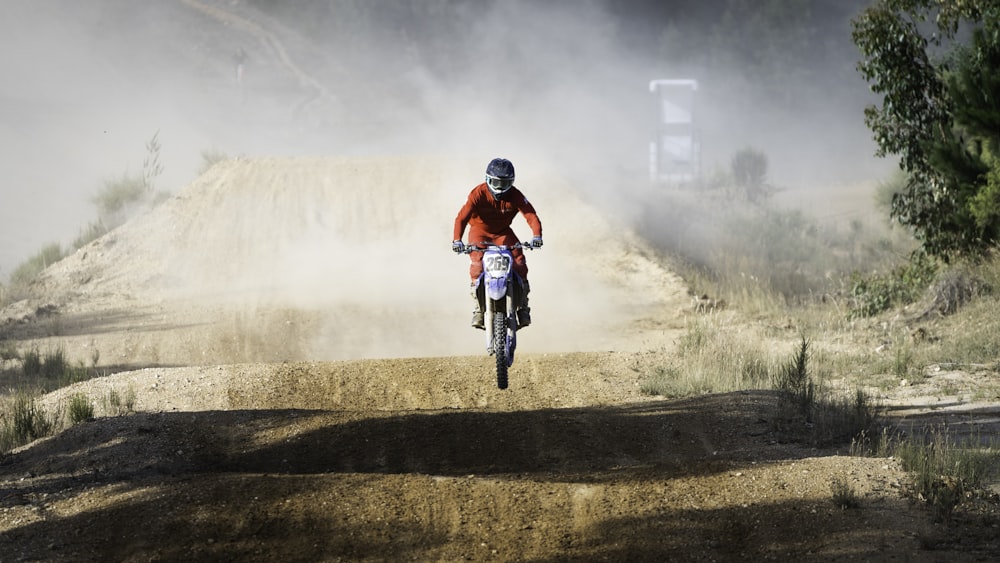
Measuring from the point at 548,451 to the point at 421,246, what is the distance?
18001mm

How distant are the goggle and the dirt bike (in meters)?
0.53

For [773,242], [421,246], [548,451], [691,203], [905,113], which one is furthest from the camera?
[691,203]

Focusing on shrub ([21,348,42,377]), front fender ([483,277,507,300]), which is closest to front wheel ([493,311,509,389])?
front fender ([483,277,507,300])

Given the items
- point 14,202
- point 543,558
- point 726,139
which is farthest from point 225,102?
point 543,558

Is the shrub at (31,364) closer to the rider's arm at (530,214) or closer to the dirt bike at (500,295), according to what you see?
the dirt bike at (500,295)

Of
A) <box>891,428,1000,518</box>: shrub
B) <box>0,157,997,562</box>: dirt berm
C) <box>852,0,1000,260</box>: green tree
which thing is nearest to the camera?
<box>0,157,997,562</box>: dirt berm

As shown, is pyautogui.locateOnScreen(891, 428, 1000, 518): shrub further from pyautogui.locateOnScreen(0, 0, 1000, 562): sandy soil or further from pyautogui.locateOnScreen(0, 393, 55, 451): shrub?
pyautogui.locateOnScreen(0, 393, 55, 451): shrub

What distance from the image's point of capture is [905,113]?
1794cm

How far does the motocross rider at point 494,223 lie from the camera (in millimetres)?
10938

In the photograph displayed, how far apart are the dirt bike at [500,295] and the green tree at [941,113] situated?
8820 millimetres

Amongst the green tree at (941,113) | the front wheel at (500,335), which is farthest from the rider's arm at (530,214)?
the green tree at (941,113)

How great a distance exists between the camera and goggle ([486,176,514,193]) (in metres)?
10.7

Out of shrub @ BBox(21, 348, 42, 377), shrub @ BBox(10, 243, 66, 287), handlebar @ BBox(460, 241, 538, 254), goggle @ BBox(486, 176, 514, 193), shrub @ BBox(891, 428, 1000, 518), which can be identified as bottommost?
shrub @ BBox(891, 428, 1000, 518)

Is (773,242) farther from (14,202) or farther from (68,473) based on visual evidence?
(14,202)
